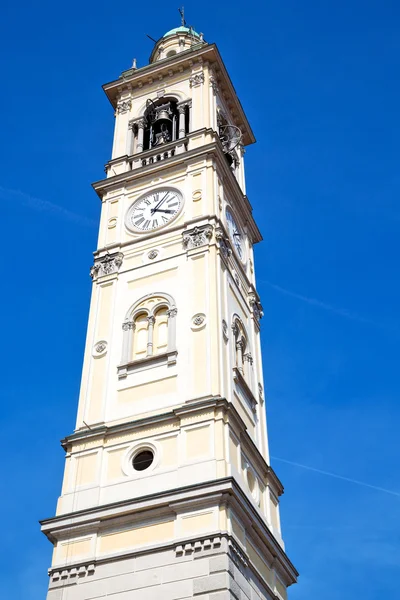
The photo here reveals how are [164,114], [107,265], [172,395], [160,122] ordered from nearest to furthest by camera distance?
[172,395] → [107,265] → [164,114] → [160,122]

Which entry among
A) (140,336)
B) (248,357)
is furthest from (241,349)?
(140,336)

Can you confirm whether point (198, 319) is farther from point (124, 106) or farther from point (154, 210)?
point (124, 106)

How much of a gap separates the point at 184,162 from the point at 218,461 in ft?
54.2

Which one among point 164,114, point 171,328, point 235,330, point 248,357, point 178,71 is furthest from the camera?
point 178,71

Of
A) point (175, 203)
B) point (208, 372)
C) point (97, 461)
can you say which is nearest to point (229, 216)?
point (175, 203)

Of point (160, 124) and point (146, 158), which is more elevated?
point (160, 124)

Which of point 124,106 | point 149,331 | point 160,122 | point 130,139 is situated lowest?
point 149,331

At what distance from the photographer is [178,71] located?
4591 centimetres

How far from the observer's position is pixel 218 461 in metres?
27.4

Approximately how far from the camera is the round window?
1141 inches

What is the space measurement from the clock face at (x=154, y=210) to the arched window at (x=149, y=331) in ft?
14.7

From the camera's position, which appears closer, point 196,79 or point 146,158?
point 146,158

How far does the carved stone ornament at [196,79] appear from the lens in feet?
146

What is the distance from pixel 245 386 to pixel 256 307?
6.32 metres
